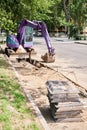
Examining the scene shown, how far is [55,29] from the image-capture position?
79688mm

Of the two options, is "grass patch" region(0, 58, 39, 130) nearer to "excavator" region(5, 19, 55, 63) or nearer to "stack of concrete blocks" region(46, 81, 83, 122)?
"stack of concrete blocks" region(46, 81, 83, 122)

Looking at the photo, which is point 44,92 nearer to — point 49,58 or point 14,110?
point 14,110

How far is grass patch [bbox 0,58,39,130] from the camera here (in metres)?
7.07

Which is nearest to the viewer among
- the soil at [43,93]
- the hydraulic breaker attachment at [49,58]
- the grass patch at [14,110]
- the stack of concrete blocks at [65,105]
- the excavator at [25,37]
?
the grass patch at [14,110]

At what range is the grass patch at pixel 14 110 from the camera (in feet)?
23.2

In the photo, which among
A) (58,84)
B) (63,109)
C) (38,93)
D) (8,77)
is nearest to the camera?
(63,109)

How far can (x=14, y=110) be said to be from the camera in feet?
26.7

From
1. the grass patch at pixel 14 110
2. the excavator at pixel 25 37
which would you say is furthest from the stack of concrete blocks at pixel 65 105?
the excavator at pixel 25 37

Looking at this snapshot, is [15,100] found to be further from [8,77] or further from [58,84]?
[8,77]

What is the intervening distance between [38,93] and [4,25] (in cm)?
1136

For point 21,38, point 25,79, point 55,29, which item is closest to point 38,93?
point 25,79

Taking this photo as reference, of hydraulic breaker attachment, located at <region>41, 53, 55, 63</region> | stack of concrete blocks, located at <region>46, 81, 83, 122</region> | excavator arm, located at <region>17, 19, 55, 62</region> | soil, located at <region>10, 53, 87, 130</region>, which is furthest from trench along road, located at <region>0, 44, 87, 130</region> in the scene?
excavator arm, located at <region>17, 19, 55, 62</region>

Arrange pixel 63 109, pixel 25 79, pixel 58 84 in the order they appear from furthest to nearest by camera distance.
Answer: pixel 25 79, pixel 58 84, pixel 63 109

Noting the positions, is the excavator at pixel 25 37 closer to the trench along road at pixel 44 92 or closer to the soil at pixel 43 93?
the trench along road at pixel 44 92
